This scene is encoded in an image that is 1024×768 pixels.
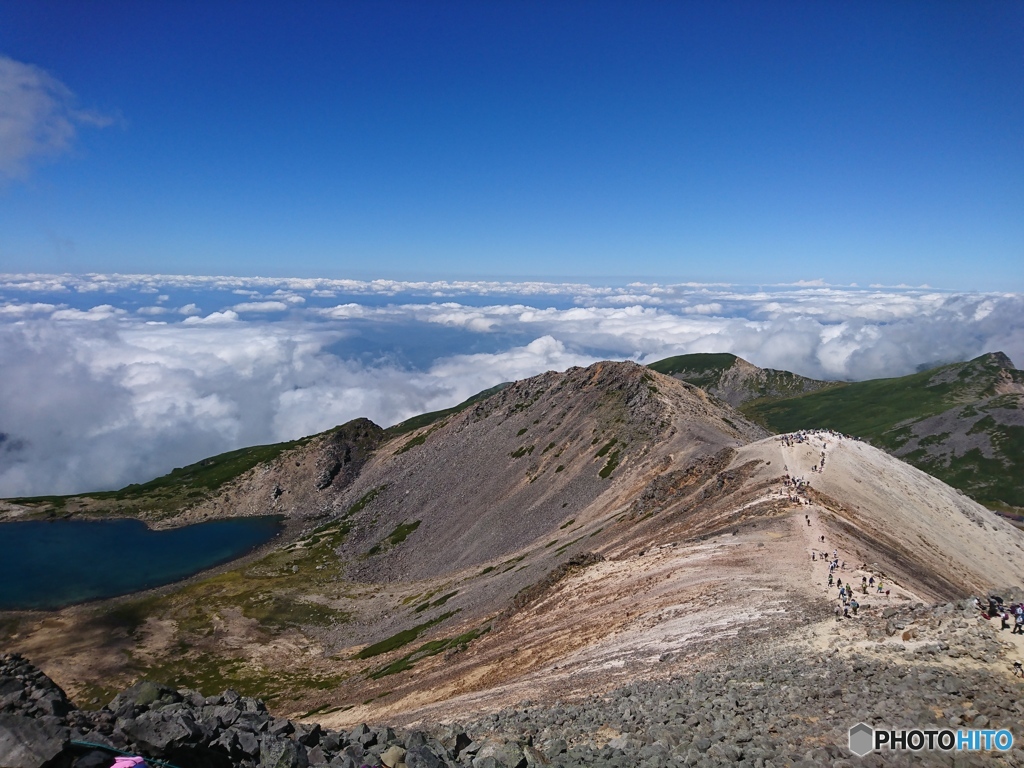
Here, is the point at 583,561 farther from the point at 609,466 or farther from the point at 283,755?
the point at 283,755

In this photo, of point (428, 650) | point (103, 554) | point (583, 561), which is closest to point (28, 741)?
point (428, 650)

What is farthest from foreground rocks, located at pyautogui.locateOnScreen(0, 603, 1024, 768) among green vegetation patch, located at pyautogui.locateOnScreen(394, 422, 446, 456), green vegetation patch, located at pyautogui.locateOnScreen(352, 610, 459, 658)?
green vegetation patch, located at pyautogui.locateOnScreen(394, 422, 446, 456)

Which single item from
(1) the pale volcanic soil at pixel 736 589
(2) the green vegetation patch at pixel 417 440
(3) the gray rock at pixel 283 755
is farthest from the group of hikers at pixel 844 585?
(2) the green vegetation patch at pixel 417 440

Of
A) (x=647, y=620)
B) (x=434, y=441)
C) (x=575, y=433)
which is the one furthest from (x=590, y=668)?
(x=434, y=441)

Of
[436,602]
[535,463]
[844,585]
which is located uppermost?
[844,585]

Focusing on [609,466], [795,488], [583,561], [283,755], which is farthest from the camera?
[609,466]

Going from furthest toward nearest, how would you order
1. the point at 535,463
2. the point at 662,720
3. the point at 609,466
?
the point at 535,463, the point at 609,466, the point at 662,720

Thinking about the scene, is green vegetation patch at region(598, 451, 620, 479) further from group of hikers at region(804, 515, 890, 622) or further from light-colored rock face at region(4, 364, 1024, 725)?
group of hikers at region(804, 515, 890, 622)
